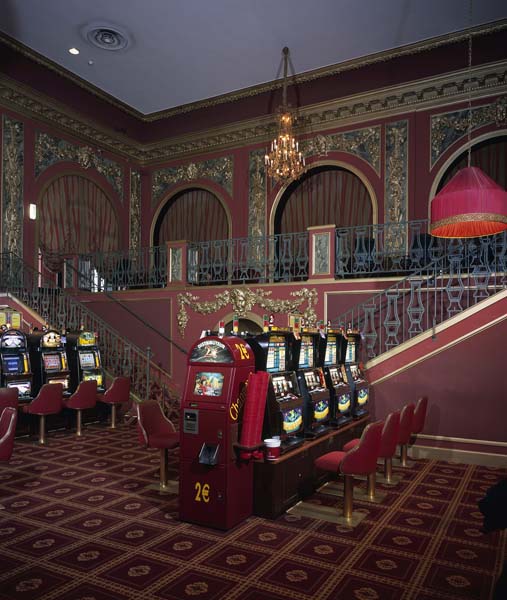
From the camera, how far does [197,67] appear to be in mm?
10375

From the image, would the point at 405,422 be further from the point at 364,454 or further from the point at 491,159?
the point at 491,159

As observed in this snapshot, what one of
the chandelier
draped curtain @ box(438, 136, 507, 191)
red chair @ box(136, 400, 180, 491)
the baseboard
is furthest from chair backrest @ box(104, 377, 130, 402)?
draped curtain @ box(438, 136, 507, 191)

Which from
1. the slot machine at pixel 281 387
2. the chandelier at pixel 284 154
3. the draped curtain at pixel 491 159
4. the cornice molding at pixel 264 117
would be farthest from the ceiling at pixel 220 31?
the slot machine at pixel 281 387

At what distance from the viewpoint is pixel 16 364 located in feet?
23.1

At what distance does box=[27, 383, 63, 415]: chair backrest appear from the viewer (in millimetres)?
6461

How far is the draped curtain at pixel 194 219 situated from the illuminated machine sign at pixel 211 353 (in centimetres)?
827

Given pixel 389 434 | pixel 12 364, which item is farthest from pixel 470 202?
pixel 12 364

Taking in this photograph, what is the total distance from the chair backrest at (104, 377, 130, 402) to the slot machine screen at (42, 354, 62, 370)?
78 cm

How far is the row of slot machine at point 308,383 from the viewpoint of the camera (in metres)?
4.28

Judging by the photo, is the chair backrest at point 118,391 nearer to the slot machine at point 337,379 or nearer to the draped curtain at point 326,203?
the slot machine at point 337,379

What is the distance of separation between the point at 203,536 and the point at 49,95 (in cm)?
987

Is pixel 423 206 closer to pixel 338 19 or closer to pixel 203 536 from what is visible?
pixel 338 19

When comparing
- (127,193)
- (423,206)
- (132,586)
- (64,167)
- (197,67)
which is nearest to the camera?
(132,586)

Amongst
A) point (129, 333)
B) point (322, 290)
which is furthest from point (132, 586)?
point (129, 333)
